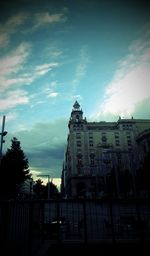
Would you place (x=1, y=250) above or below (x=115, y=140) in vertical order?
below

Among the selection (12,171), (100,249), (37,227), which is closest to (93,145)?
(12,171)

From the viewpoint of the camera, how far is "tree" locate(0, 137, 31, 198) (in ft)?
125

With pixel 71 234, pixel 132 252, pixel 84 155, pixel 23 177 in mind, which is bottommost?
pixel 132 252

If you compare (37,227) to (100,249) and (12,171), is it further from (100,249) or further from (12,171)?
(12,171)

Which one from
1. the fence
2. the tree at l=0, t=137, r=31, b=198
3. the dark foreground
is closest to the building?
the tree at l=0, t=137, r=31, b=198

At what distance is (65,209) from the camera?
932cm

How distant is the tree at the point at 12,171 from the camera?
3809cm

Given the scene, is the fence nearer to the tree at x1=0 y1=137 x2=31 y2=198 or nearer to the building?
the tree at x1=0 y1=137 x2=31 y2=198

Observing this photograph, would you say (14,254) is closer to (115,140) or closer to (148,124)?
(115,140)

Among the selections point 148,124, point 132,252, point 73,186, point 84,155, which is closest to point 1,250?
point 132,252

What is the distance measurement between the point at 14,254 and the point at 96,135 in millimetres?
89787

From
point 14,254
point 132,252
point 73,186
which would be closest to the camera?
point 14,254

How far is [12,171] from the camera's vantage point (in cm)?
3872

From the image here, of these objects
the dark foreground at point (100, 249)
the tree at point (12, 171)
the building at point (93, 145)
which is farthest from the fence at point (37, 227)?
the building at point (93, 145)
